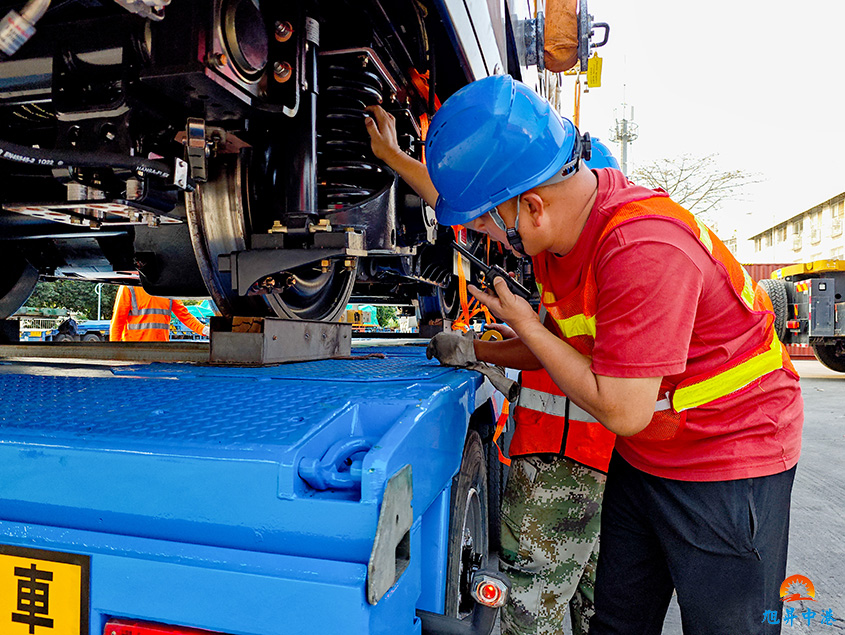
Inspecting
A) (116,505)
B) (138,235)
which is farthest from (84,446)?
(138,235)

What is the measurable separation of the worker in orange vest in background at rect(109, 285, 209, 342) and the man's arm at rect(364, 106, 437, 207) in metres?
3.84

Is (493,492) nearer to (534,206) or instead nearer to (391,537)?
(534,206)

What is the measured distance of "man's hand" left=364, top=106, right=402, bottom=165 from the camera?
201 centimetres

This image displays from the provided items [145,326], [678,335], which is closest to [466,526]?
[678,335]

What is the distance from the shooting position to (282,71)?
1.62 metres

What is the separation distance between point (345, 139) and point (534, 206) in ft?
3.28

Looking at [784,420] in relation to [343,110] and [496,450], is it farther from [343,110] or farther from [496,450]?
[343,110]

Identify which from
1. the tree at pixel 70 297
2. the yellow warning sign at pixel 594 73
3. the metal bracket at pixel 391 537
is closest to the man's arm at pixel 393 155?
the metal bracket at pixel 391 537

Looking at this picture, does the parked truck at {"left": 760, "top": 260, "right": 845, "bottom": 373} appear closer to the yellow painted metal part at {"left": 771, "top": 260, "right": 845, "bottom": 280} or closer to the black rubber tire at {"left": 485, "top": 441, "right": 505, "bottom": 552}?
the yellow painted metal part at {"left": 771, "top": 260, "right": 845, "bottom": 280}

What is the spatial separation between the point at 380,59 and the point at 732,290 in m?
1.31

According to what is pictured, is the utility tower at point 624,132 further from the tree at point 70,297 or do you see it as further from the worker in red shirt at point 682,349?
the worker in red shirt at point 682,349

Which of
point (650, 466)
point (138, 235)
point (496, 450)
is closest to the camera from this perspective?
point (650, 466)

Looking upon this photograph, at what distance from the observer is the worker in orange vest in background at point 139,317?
5.24 metres

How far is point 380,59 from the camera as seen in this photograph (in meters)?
1.94
